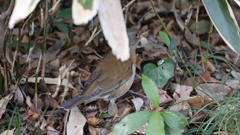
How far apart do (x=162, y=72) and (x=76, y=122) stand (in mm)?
1363

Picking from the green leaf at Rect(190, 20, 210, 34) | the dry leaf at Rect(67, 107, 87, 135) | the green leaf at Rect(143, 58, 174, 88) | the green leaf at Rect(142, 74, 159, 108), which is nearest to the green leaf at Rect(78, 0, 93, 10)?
the green leaf at Rect(142, 74, 159, 108)

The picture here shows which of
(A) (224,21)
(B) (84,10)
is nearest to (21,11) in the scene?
(B) (84,10)

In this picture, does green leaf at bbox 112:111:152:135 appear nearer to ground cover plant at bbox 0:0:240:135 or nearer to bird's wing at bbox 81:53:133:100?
ground cover plant at bbox 0:0:240:135

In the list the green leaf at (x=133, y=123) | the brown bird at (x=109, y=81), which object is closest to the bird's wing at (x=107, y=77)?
the brown bird at (x=109, y=81)

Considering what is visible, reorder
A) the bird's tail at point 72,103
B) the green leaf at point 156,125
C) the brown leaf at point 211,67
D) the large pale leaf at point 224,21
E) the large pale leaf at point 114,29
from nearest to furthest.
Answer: the large pale leaf at point 114,29 < the green leaf at point 156,125 < the large pale leaf at point 224,21 < the bird's tail at point 72,103 < the brown leaf at point 211,67

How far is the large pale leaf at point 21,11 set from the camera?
166 centimetres

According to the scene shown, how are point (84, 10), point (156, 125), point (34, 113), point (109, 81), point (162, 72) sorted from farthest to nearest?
point (162, 72), point (109, 81), point (34, 113), point (156, 125), point (84, 10)

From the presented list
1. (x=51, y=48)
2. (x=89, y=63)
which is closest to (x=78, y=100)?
(x=89, y=63)

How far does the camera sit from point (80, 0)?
1708mm

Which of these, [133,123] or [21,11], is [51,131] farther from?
[21,11]

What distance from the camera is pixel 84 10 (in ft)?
5.43

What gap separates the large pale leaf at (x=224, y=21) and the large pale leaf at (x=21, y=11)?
162 cm

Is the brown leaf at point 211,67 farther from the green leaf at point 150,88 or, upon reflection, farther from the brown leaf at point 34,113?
the brown leaf at point 34,113

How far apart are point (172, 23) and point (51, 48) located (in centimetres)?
243
